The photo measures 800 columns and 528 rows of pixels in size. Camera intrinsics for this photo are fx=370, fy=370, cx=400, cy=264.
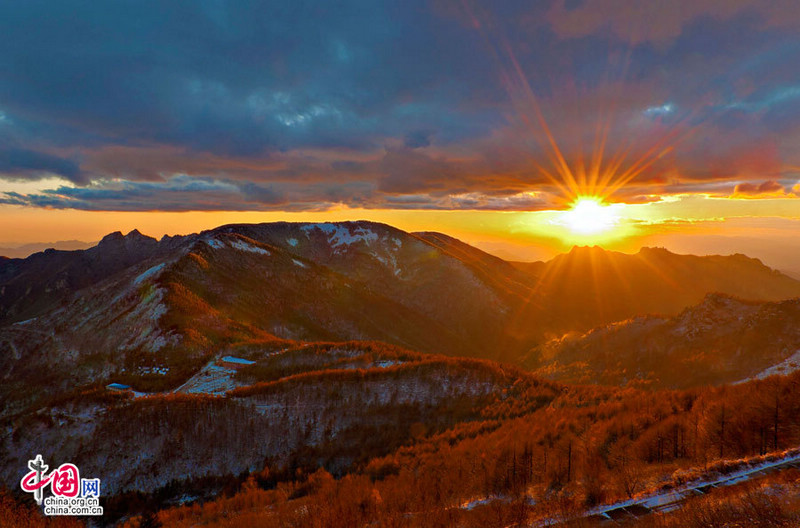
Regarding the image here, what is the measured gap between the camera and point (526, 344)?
140 meters

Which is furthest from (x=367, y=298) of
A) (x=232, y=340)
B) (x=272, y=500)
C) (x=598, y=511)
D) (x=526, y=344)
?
(x=598, y=511)

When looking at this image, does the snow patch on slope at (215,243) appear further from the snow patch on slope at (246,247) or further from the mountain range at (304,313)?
the snow patch on slope at (246,247)

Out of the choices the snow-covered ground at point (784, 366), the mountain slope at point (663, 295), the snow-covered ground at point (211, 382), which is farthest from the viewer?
the mountain slope at point (663, 295)

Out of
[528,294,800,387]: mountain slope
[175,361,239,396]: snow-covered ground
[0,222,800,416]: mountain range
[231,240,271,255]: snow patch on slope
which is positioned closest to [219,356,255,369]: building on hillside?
[175,361,239,396]: snow-covered ground

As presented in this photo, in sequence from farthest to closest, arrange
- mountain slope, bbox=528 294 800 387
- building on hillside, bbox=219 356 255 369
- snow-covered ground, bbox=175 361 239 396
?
1. mountain slope, bbox=528 294 800 387
2. building on hillside, bbox=219 356 255 369
3. snow-covered ground, bbox=175 361 239 396

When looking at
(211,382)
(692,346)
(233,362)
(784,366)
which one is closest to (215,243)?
(233,362)

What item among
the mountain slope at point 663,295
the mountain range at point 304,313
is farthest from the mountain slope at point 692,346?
the mountain slope at point 663,295

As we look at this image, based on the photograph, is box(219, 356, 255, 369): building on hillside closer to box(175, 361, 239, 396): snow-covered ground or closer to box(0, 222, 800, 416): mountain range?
box(175, 361, 239, 396): snow-covered ground

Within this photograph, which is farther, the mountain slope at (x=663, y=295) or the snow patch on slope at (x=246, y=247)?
the mountain slope at (x=663, y=295)

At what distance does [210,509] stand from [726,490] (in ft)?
83.6

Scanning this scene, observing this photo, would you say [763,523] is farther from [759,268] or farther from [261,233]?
[759,268]

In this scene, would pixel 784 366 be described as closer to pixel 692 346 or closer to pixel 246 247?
pixel 692 346

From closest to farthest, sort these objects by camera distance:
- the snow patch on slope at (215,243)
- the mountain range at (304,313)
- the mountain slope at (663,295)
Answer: the mountain range at (304,313) → the snow patch on slope at (215,243) → the mountain slope at (663,295)

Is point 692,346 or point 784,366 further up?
point 784,366
